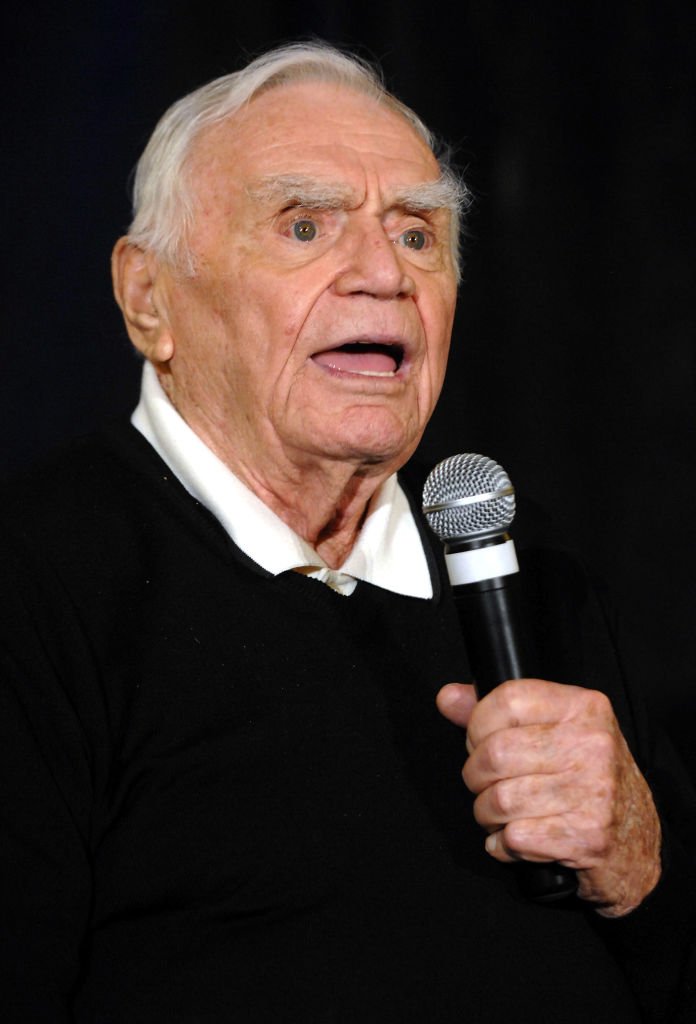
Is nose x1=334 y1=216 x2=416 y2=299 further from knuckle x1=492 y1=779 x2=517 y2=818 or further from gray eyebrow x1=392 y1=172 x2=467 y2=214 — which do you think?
knuckle x1=492 y1=779 x2=517 y2=818

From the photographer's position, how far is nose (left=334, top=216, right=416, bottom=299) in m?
1.39

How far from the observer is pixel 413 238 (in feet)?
4.97

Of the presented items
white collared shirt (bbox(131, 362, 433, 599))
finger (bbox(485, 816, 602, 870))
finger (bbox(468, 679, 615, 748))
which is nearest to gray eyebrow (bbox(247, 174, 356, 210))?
white collared shirt (bbox(131, 362, 433, 599))

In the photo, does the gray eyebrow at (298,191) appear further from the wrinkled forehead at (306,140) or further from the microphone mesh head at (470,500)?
the microphone mesh head at (470,500)

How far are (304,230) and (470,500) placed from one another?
50cm

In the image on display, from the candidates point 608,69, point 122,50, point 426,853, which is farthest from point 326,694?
point 608,69

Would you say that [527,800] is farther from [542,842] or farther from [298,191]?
[298,191]

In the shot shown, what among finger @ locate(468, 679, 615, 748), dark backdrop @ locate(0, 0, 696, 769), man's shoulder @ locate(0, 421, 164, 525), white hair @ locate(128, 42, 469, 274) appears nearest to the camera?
finger @ locate(468, 679, 615, 748)

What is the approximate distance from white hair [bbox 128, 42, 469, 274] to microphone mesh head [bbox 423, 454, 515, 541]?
50cm

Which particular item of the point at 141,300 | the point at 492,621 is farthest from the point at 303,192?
the point at 492,621

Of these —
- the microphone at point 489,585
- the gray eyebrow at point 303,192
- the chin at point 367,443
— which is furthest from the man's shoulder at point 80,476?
the microphone at point 489,585

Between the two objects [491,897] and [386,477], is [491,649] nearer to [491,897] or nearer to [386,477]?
[491,897]

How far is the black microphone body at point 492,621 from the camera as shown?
3.50 feet

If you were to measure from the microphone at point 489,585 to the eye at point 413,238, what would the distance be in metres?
0.49
